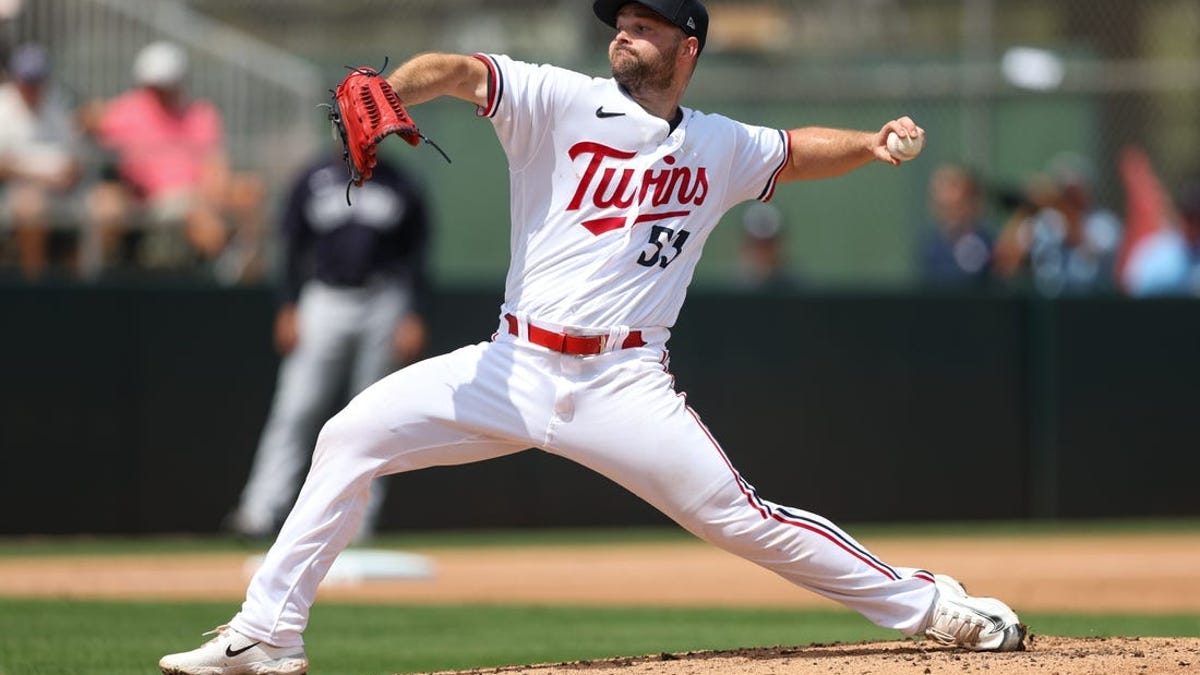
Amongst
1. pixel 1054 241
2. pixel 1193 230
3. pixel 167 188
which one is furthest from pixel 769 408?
pixel 167 188

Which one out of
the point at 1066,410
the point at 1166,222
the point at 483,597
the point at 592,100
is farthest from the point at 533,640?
the point at 1166,222

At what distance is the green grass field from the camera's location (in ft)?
22.2

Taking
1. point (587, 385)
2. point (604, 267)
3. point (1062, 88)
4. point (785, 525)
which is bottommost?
point (785, 525)

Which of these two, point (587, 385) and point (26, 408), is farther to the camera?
point (26, 408)

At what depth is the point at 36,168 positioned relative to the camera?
12.4 m

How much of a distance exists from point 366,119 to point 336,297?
5720mm

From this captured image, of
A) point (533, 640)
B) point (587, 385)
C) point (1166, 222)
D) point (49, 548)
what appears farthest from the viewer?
point (1166, 222)

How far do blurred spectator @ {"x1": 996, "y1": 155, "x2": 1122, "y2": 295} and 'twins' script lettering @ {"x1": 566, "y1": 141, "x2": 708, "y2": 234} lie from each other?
8.60 m

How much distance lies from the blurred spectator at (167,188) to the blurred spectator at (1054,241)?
5521mm

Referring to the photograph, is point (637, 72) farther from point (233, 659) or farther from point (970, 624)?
point (233, 659)

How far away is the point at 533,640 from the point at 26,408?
5.12 m

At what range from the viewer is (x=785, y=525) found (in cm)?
580

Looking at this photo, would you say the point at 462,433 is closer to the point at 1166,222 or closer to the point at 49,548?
the point at 49,548

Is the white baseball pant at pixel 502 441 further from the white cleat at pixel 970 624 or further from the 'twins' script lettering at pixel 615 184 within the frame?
the white cleat at pixel 970 624
